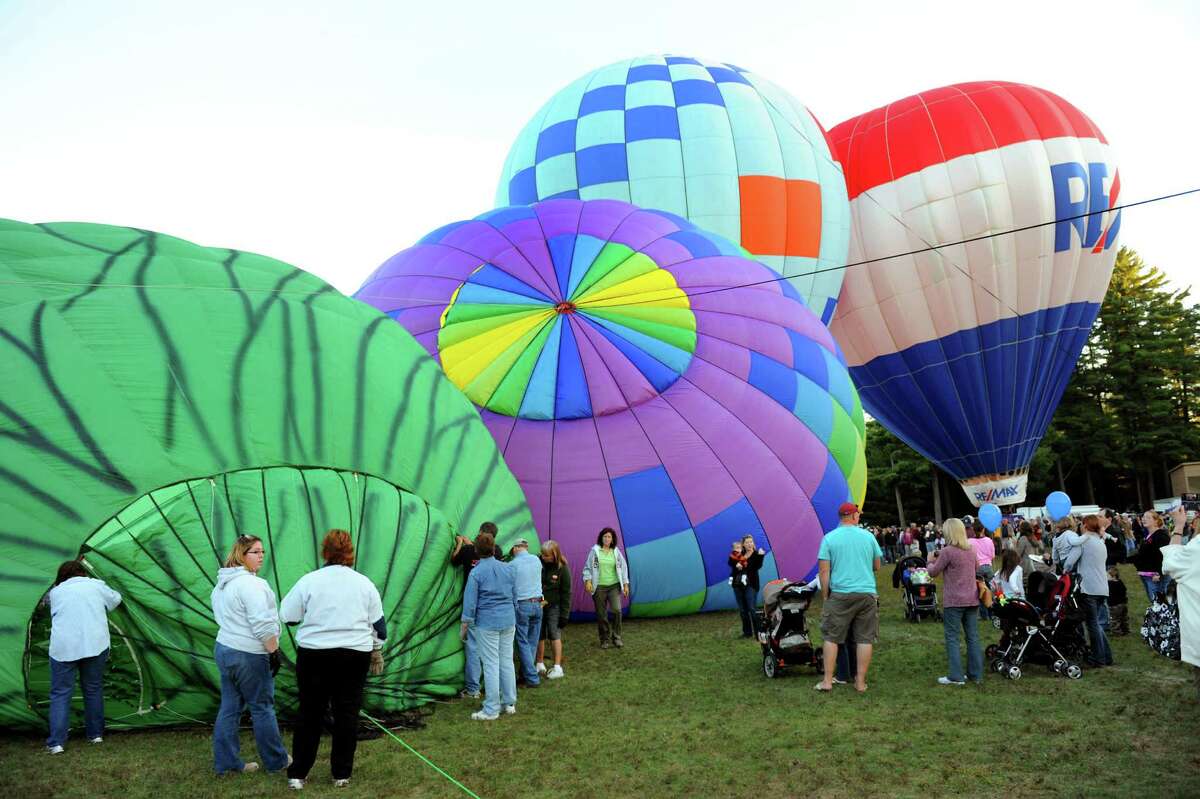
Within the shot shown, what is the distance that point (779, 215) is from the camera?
13547mm

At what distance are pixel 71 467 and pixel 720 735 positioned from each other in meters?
3.65

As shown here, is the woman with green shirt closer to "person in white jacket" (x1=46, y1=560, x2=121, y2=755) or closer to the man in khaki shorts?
the man in khaki shorts

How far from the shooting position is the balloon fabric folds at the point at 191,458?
16.8ft

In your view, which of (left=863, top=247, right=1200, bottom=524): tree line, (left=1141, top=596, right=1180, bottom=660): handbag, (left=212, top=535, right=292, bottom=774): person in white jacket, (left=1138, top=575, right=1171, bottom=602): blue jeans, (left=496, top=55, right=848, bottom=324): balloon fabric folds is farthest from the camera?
(left=863, top=247, right=1200, bottom=524): tree line

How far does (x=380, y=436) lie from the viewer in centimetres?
635

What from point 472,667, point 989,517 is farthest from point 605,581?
point 989,517

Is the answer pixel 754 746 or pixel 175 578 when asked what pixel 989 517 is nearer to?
pixel 754 746

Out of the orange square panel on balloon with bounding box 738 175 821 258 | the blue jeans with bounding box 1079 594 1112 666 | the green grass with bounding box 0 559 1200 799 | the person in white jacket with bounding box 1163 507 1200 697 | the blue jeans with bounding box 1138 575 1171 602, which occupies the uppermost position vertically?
the orange square panel on balloon with bounding box 738 175 821 258

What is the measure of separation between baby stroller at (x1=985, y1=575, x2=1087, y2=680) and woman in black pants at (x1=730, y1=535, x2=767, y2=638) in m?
2.08

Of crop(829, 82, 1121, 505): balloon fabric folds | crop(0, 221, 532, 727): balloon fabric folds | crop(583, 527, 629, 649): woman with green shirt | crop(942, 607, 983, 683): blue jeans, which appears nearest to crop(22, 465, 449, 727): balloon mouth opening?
crop(0, 221, 532, 727): balloon fabric folds

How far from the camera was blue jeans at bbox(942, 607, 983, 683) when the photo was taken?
238 inches

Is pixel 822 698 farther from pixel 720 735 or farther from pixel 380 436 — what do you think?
pixel 380 436

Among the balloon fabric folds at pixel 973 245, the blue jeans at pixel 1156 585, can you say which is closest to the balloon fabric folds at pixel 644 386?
the blue jeans at pixel 1156 585

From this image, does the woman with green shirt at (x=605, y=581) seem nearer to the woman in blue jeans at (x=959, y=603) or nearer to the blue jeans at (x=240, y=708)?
the woman in blue jeans at (x=959, y=603)
